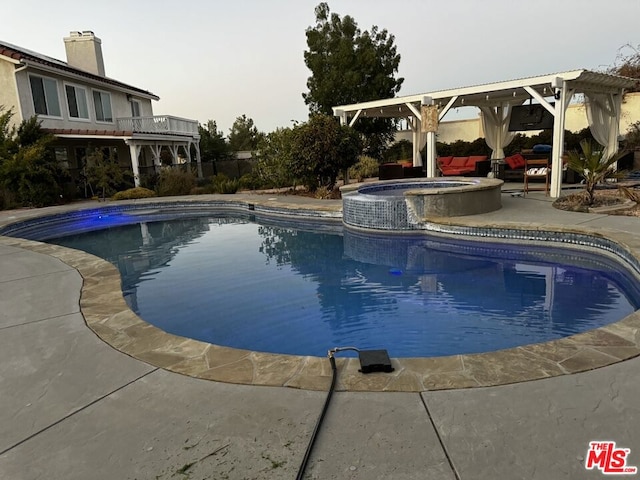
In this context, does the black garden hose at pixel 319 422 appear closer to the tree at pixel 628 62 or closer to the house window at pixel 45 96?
the house window at pixel 45 96

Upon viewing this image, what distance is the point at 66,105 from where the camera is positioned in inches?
692

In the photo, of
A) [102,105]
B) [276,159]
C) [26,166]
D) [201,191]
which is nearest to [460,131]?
[276,159]

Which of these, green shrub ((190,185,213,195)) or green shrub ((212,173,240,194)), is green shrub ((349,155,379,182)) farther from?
green shrub ((190,185,213,195))

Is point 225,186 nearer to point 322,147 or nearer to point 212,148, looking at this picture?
point 322,147

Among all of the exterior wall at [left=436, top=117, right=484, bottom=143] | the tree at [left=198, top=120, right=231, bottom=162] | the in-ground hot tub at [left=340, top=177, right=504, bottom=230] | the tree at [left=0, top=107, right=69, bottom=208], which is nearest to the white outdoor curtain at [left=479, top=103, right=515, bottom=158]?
the exterior wall at [left=436, top=117, right=484, bottom=143]

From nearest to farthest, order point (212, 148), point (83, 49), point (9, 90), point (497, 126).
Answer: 1. point (9, 90)
2. point (497, 126)
3. point (83, 49)
4. point (212, 148)

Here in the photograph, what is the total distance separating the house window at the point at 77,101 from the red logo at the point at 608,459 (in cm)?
2049

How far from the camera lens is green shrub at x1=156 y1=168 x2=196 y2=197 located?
1792 centimetres

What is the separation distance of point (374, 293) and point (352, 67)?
21.5 m

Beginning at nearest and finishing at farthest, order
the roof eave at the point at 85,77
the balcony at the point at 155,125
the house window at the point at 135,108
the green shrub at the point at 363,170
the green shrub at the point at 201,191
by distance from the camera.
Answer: the roof eave at the point at 85,77, the green shrub at the point at 201,191, the green shrub at the point at 363,170, the balcony at the point at 155,125, the house window at the point at 135,108

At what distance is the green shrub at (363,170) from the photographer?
63.4 ft

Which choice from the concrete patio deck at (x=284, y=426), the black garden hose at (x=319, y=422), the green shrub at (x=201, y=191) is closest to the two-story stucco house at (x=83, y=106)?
the green shrub at (x=201, y=191)

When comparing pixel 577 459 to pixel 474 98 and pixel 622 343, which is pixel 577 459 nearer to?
pixel 622 343

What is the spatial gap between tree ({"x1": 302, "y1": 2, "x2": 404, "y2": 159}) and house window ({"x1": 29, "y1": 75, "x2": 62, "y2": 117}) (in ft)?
44.3
